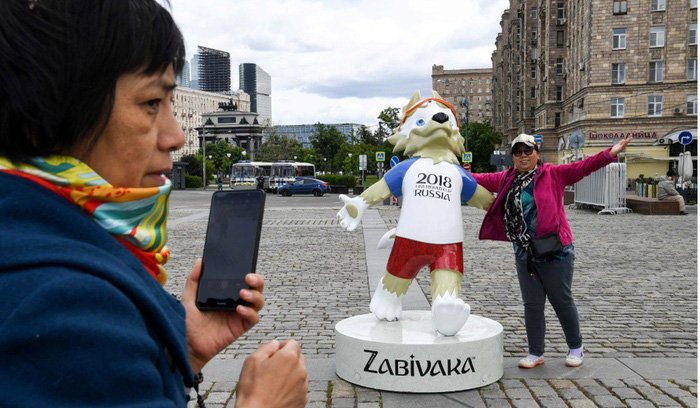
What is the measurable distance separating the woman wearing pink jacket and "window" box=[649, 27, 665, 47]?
4380cm

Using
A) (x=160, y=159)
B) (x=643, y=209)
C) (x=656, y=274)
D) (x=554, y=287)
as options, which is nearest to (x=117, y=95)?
(x=160, y=159)

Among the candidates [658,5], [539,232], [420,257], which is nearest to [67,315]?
[420,257]

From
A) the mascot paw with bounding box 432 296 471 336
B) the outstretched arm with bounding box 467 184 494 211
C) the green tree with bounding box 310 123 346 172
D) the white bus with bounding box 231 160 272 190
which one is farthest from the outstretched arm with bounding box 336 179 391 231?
the green tree with bounding box 310 123 346 172

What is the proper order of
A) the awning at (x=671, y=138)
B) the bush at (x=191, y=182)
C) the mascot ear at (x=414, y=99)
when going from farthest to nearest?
1. the bush at (x=191, y=182)
2. the awning at (x=671, y=138)
3. the mascot ear at (x=414, y=99)

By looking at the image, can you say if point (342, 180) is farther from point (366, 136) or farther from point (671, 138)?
point (366, 136)

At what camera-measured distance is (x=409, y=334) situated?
5.22 m

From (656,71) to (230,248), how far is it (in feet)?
159

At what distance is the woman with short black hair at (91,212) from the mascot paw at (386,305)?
4.36 m

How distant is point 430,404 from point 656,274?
21.6 ft

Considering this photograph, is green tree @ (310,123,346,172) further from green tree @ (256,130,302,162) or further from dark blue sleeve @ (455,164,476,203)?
dark blue sleeve @ (455,164,476,203)

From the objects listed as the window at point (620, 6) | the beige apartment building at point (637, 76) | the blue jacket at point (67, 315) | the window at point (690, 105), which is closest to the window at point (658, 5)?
the beige apartment building at point (637, 76)

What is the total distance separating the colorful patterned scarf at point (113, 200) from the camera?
1051 millimetres

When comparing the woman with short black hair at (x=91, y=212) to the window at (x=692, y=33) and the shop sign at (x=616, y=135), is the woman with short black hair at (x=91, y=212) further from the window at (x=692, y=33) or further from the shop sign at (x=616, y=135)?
the window at (x=692, y=33)

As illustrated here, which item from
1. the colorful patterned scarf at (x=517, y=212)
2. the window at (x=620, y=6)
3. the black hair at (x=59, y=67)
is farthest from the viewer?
the window at (x=620, y=6)
